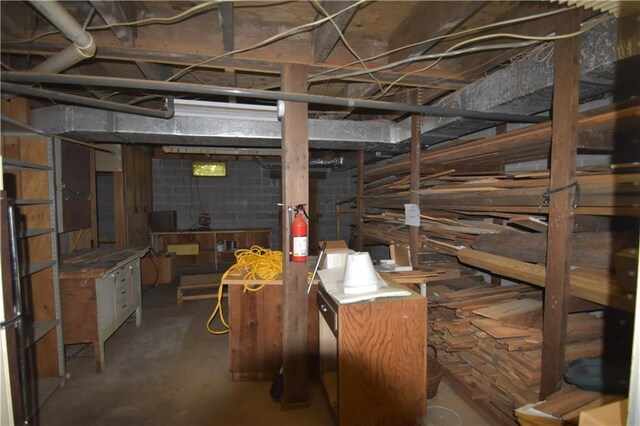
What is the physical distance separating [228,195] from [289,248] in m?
5.13

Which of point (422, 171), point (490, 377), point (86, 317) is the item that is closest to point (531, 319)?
point (490, 377)

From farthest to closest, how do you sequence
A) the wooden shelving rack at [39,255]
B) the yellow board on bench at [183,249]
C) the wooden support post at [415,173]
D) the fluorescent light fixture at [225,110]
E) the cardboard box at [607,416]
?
the yellow board on bench at [183,249]
the wooden support post at [415,173]
the fluorescent light fixture at [225,110]
the wooden shelving rack at [39,255]
the cardboard box at [607,416]

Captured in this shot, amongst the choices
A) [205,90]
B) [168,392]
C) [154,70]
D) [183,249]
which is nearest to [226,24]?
[205,90]

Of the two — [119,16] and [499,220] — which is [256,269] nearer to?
A: [119,16]

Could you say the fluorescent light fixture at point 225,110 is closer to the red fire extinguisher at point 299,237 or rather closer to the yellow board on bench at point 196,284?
the red fire extinguisher at point 299,237

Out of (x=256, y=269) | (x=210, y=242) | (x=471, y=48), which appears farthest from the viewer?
(x=210, y=242)

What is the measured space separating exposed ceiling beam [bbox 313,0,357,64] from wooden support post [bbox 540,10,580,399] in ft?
3.70

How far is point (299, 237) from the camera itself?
194 cm

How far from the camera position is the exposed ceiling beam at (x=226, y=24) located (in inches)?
57.9

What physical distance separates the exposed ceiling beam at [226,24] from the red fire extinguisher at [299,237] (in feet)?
3.58

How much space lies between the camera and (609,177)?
1508 millimetres

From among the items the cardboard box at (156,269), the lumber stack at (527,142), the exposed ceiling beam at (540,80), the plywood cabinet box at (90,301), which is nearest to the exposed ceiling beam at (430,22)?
the exposed ceiling beam at (540,80)

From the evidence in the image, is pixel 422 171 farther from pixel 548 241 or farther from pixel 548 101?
pixel 548 241

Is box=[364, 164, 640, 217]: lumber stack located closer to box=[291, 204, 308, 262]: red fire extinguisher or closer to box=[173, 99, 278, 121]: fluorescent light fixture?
box=[291, 204, 308, 262]: red fire extinguisher
